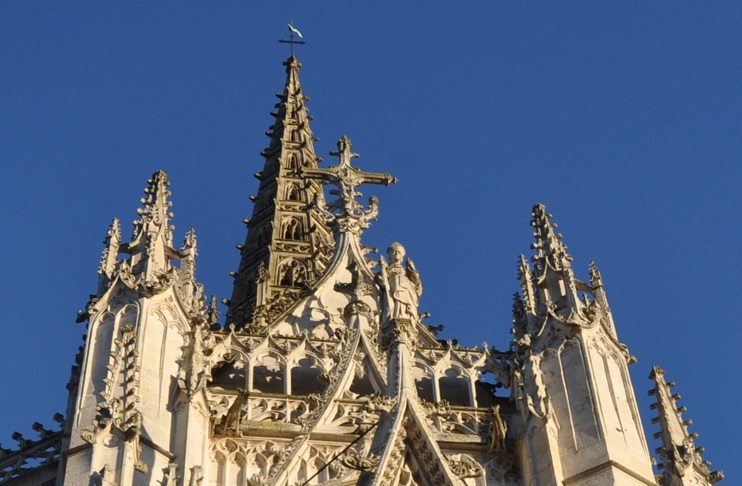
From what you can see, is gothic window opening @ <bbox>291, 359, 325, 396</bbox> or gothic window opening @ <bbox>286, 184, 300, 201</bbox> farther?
gothic window opening @ <bbox>286, 184, 300, 201</bbox>

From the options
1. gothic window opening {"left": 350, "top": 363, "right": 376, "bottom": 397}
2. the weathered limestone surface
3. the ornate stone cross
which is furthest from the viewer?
the ornate stone cross

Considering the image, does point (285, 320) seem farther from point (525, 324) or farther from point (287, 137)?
point (287, 137)

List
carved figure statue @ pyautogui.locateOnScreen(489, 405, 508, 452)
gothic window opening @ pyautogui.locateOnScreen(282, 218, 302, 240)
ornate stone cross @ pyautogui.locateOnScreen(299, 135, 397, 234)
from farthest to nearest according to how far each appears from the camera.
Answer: gothic window opening @ pyautogui.locateOnScreen(282, 218, 302, 240), ornate stone cross @ pyautogui.locateOnScreen(299, 135, 397, 234), carved figure statue @ pyautogui.locateOnScreen(489, 405, 508, 452)

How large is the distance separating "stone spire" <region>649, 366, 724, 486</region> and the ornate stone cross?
6.78m

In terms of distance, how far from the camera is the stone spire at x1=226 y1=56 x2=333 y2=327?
34625 millimetres

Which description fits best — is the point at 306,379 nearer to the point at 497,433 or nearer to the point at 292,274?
the point at 497,433

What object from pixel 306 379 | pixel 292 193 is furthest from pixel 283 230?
pixel 306 379

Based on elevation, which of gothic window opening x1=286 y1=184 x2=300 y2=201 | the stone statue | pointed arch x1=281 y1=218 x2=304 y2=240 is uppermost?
gothic window opening x1=286 y1=184 x2=300 y2=201

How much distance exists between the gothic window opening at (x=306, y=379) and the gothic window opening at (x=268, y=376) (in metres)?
0.26

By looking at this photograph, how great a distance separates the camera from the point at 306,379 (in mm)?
27531

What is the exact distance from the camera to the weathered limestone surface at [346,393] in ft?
73.7

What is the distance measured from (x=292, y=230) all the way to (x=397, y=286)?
45.1ft

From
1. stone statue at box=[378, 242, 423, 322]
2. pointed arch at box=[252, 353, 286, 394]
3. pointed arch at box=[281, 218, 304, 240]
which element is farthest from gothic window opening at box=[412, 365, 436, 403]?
pointed arch at box=[281, 218, 304, 240]

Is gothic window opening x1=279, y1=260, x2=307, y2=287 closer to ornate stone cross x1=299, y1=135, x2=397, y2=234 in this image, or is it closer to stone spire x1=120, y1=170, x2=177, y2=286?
ornate stone cross x1=299, y1=135, x2=397, y2=234
